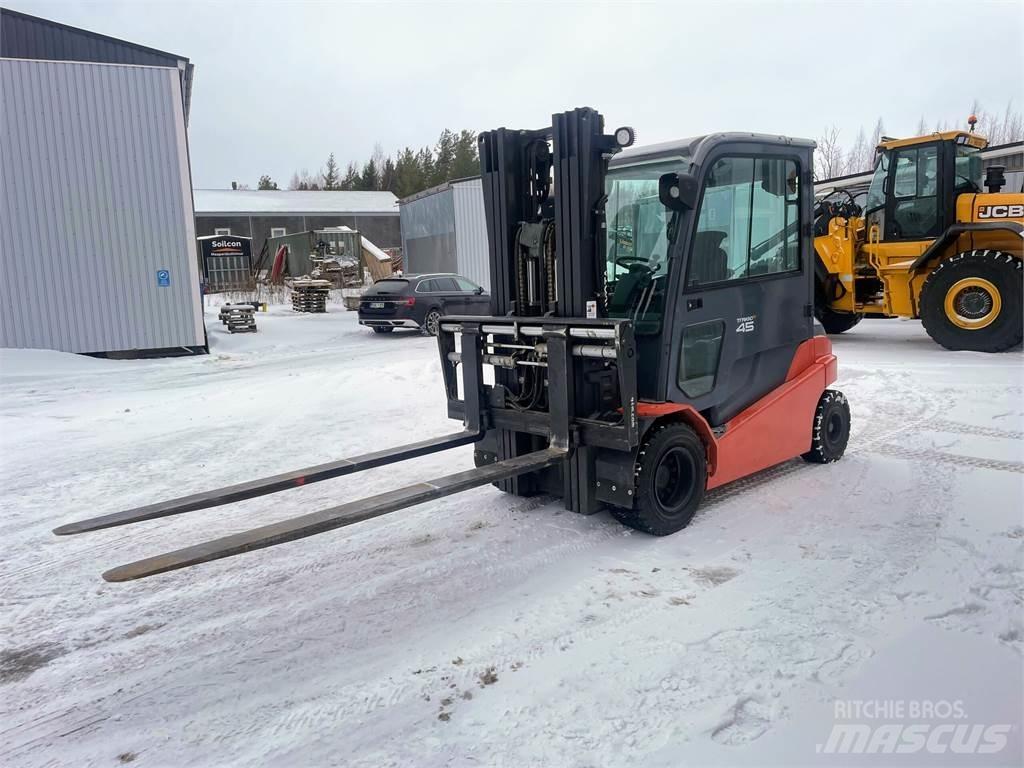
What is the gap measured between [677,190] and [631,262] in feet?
2.35

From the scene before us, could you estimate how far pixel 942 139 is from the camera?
37.4 ft

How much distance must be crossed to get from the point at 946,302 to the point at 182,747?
12204 mm

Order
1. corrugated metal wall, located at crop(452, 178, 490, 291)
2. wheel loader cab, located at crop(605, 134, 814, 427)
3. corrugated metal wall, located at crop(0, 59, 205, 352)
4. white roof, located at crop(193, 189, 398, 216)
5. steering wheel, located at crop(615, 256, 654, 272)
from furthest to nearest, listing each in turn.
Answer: white roof, located at crop(193, 189, 398, 216) < corrugated metal wall, located at crop(452, 178, 490, 291) < corrugated metal wall, located at crop(0, 59, 205, 352) < steering wheel, located at crop(615, 256, 654, 272) < wheel loader cab, located at crop(605, 134, 814, 427)

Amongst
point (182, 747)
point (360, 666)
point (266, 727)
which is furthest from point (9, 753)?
point (360, 666)

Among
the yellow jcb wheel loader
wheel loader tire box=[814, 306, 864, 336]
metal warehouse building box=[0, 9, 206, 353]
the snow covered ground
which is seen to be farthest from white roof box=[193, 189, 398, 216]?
the snow covered ground

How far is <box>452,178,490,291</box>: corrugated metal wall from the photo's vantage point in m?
Answer: 28.6

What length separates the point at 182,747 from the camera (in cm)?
278

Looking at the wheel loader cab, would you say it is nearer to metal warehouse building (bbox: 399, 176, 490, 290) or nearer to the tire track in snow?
the tire track in snow

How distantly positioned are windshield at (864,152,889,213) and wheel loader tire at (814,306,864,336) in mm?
2211

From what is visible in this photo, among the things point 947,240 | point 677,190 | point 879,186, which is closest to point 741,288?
point 677,190

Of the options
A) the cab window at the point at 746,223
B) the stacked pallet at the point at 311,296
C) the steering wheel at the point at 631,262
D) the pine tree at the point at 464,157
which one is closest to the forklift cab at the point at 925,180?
the cab window at the point at 746,223

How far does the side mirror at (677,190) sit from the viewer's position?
4438mm

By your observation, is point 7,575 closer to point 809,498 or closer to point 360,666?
point 360,666

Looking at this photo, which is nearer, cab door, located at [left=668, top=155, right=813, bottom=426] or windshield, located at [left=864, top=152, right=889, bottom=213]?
cab door, located at [left=668, top=155, right=813, bottom=426]
